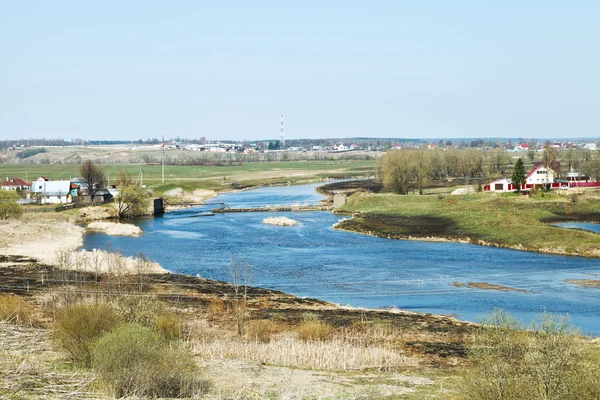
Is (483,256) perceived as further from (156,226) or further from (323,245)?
(156,226)

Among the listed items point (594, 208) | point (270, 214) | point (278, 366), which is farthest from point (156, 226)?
point (278, 366)

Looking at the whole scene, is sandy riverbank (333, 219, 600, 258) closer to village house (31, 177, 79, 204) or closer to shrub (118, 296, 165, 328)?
shrub (118, 296, 165, 328)

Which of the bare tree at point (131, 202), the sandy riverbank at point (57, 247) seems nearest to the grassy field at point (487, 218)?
the bare tree at point (131, 202)

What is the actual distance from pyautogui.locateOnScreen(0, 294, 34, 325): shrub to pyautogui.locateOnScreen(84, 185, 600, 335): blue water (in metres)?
13.5

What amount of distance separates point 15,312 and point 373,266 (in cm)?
2284

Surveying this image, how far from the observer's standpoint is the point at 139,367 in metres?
16.9

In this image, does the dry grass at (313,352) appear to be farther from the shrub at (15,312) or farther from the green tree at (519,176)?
the green tree at (519,176)

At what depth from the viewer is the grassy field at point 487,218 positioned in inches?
2018

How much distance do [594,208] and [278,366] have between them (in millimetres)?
57070

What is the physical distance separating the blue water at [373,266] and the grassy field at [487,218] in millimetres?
2255

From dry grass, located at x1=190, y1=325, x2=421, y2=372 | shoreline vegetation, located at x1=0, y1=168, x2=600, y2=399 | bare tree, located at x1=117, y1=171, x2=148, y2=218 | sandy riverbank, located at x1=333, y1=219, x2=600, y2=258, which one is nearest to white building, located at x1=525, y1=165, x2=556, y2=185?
sandy riverbank, located at x1=333, y1=219, x2=600, y2=258

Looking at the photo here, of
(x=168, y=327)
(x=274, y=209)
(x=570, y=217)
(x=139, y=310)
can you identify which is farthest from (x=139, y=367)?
(x=274, y=209)

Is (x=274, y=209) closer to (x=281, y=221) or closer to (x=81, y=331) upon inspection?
(x=281, y=221)

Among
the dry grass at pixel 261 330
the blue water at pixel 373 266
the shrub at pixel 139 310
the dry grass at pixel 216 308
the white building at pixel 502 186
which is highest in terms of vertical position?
the white building at pixel 502 186
